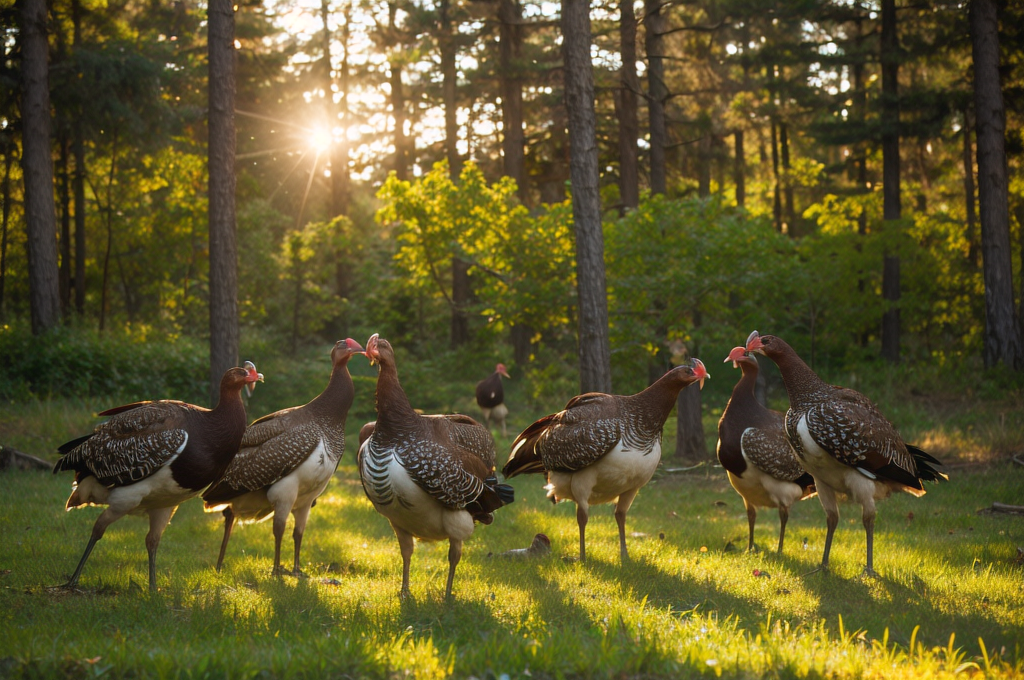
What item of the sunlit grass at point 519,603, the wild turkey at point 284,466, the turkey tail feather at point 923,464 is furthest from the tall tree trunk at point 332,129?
the turkey tail feather at point 923,464

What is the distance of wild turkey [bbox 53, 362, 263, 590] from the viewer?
666 cm

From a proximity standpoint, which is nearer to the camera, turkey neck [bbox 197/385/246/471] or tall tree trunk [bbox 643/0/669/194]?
turkey neck [bbox 197/385/246/471]

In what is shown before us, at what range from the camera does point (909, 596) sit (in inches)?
259

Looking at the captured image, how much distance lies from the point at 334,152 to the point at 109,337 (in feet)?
54.2

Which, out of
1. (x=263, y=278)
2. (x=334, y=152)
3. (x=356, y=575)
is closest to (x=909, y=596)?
(x=356, y=575)

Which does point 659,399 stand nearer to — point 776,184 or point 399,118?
point 399,118

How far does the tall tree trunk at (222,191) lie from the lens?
13.4 meters

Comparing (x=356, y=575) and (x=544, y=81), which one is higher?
(x=544, y=81)

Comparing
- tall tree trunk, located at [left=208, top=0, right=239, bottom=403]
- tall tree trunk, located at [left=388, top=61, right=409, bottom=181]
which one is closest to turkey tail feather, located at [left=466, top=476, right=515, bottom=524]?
tall tree trunk, located at [left=208, top=0, right=239, bottom=403]

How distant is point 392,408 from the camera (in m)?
6.62

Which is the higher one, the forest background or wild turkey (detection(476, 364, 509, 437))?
the forest background

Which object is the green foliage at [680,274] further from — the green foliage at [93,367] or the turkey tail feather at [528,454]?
the green foliage at [93,367]

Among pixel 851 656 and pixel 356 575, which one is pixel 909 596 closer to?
pixel 851 656

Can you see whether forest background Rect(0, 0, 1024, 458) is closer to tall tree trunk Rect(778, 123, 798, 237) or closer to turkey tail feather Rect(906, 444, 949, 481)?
tall tree trunk Rect(778, 123, 798, 237)
